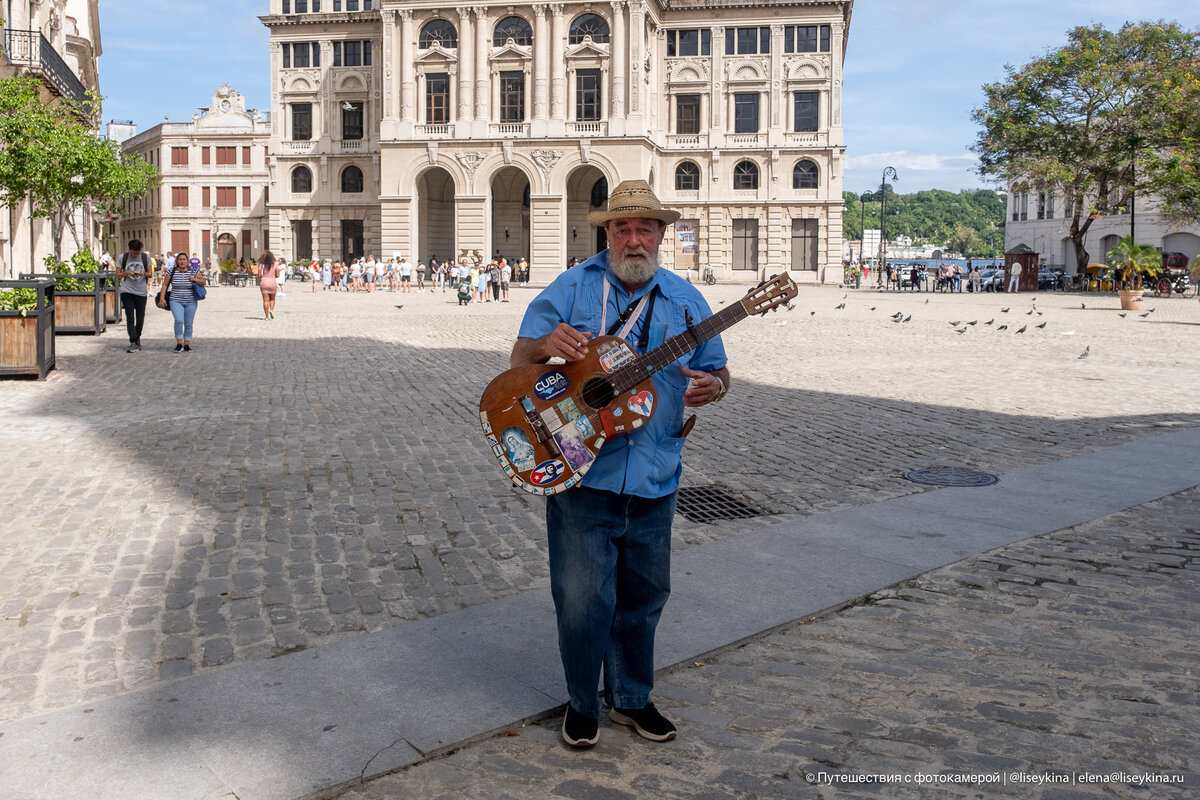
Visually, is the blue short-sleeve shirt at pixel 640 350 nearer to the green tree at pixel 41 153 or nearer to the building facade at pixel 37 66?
the building facade at pixel 37 66

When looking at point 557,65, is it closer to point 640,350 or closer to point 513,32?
point 513,32

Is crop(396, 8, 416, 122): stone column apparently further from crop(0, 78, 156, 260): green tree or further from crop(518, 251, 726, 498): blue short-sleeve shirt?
crop(518, 251, 726, 498): blue short-sleeve shirt

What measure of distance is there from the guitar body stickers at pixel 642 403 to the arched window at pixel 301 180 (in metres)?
66.6

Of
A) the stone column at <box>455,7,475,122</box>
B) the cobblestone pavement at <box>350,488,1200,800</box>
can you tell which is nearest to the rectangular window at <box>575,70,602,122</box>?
the stone column at <box>455,7,475,122</box>

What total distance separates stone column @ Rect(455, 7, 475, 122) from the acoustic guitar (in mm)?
56951

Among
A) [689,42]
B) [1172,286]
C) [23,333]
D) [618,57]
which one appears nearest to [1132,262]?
[1172,286]

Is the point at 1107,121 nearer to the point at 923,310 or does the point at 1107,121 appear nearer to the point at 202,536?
the point at 923,310

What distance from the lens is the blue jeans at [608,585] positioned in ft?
12.1

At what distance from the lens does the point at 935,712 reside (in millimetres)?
4129

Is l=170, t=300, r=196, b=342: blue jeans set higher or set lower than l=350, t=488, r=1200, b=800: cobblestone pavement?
higher

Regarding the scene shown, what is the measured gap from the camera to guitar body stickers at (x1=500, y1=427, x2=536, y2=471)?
3.64 metres

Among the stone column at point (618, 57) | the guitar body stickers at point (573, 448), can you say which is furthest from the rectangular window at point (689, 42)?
the guitar body stickers at point (573, 448)

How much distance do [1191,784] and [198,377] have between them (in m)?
13.0

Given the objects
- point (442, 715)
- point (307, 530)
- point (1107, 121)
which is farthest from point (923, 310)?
point (442, 715)
